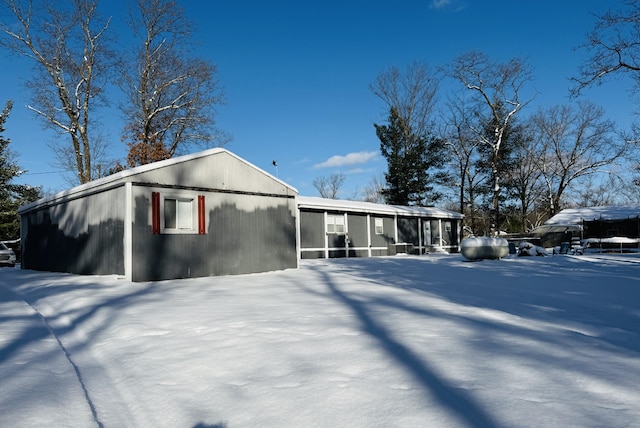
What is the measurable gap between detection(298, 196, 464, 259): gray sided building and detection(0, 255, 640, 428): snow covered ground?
11791mm

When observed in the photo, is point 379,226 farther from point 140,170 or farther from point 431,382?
point 431,382

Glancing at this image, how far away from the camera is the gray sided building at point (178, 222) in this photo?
9.77 m

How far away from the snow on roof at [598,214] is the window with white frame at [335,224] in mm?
20289

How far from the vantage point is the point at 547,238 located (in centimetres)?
3075

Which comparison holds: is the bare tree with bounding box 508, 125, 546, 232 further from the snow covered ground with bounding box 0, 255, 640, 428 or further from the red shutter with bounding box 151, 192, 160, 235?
the snow covered ground with bounding box 0, 255, 640, 428

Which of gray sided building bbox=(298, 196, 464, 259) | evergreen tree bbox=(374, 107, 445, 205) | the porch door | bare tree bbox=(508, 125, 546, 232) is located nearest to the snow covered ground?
gray sided building bbox=(298, 196, 464, 259)

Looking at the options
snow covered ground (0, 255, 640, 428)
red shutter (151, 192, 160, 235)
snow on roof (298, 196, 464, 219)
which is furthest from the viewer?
snow on roof (298, 196, 464, 219)

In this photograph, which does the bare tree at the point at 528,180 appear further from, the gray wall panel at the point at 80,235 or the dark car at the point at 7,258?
the dark car at the point at 7,258

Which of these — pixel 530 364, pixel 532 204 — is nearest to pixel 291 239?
pixel 530 364

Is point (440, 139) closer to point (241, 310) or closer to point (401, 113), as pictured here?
point (401, 113)

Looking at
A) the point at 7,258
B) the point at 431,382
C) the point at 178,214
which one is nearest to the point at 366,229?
the point at 178,214

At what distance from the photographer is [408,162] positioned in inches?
1282

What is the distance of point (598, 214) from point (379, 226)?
65.3ft

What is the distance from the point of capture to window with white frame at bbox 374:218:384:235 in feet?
70.3
